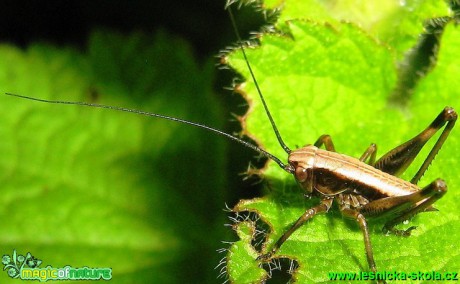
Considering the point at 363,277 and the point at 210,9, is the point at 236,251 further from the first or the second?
the point at 210,9

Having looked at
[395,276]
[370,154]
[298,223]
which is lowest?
[395,276]

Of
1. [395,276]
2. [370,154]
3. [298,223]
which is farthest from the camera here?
[370,154]

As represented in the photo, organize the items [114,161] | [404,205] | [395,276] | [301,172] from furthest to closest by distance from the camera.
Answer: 1. [114,161]
2. [301,172]
3. [404,205]
4. [395,276]

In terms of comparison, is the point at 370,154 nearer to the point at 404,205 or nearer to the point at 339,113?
the point at 339,113

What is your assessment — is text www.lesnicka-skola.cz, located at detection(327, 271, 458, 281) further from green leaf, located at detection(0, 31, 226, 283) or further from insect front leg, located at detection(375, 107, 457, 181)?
green leaf, located at detection(0, 31, 226, 283)

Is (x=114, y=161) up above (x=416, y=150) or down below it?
above

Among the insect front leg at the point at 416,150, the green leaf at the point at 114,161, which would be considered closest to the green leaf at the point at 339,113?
the insect front leg at the point at 416,150

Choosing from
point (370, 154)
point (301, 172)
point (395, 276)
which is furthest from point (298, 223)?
point (370, 154)

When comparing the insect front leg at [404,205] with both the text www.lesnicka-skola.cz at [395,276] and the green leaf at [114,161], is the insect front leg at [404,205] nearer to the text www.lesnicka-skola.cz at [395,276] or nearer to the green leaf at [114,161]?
the text www.lesnicka-skola.cz at [395,276]
